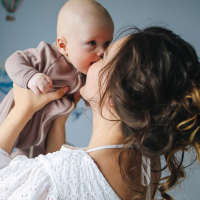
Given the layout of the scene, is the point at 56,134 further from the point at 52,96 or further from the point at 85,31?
the point at 85,31

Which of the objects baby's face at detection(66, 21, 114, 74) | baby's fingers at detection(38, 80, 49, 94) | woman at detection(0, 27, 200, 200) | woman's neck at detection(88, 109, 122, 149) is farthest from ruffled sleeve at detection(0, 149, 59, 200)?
baby's face at detection(66, 21, 114, 74)

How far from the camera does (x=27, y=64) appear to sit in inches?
32.3

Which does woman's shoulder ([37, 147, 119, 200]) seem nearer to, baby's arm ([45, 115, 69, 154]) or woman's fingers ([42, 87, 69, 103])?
woman's fingers ([42, 87, 69, 103])

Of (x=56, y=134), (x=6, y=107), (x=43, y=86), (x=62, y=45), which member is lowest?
(x=56, y=134)

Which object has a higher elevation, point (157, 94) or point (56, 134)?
point (157, 94)

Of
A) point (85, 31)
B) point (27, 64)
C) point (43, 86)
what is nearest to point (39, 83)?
point (43, 86)

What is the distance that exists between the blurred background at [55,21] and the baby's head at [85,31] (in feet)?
2.38

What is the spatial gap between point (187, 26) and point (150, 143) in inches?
47.8

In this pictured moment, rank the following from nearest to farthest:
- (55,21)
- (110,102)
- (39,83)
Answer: (110,102), (39,83), (55,21)

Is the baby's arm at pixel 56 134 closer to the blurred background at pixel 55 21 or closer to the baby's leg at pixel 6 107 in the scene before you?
the baby's leg at pixel 6 107

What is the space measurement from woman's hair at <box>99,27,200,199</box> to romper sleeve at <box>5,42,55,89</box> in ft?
1.21

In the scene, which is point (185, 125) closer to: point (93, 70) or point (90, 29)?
point (93, 70)

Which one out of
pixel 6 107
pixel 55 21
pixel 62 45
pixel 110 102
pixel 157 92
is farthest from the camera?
pixel 55 21

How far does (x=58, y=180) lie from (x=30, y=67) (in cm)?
46
